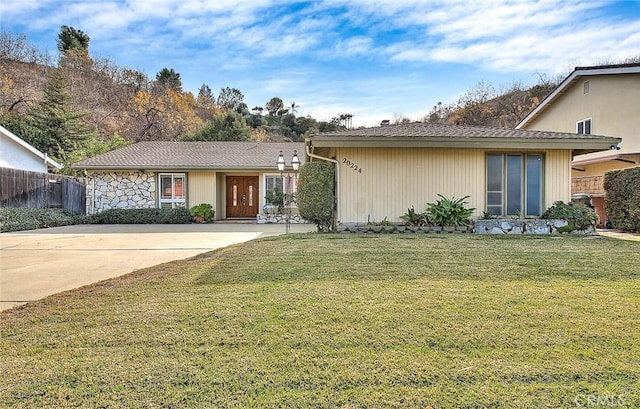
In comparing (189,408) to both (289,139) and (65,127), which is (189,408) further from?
(289,139)

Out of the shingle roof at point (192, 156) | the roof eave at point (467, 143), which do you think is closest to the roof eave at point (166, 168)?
the shingle roof at point (192, 156)

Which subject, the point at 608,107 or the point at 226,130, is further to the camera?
the point at 226,130

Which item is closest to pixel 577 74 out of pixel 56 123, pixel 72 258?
pixel 72 258

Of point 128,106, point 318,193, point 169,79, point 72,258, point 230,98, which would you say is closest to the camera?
point 72,258

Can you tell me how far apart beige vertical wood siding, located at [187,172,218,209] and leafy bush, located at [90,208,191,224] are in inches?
43.1

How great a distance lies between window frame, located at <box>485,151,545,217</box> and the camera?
10.2 m

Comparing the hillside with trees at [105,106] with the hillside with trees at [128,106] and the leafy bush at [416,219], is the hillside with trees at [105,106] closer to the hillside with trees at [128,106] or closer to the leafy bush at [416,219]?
the hillside with trees at [128,106]

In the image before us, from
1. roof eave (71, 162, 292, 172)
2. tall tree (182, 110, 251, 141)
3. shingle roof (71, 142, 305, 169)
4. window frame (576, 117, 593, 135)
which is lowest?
roof eave (71, 162, 292, 172)

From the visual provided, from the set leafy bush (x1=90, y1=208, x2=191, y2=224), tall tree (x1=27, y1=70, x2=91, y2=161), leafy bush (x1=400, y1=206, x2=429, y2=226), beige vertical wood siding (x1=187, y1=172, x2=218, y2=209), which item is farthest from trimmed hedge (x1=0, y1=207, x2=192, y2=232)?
leafy bush (x1=400, y1=206, x2=429, y2=226)

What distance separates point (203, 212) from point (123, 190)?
375 centimetres

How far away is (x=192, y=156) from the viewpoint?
17844 millimetres

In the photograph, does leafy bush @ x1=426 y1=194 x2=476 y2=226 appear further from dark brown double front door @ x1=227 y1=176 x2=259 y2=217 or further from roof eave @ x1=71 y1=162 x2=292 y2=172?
dark brown double front door @ x1=227 y1=176 x2=259 y2=217

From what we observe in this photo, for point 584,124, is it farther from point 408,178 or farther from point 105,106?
point 105,106

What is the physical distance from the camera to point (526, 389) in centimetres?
212
